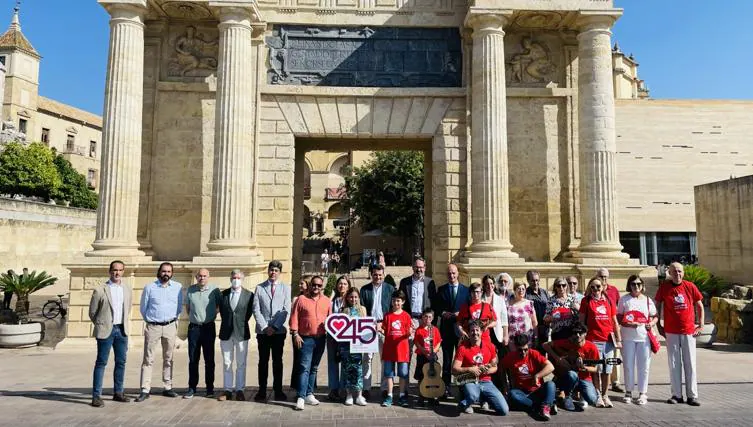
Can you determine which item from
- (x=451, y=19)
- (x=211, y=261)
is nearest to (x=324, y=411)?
(x=211, y=261)

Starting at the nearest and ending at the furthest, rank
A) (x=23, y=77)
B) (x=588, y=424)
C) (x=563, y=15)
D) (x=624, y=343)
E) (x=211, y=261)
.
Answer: (x=588, y=424), (x=624, y=343), (x=211, y=261), (x=563, y=15), (x=23, y=77)

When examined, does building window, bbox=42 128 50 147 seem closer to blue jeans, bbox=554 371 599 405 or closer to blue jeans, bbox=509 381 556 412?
blue jeans, bbox=509 381 556 412

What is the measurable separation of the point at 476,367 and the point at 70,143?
63.4m

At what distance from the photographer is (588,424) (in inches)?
218

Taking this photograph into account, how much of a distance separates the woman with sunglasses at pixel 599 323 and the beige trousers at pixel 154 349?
19.0ft

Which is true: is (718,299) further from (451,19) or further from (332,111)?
(332,111)

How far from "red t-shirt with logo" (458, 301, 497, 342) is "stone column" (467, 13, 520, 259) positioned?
Result: 4.63m

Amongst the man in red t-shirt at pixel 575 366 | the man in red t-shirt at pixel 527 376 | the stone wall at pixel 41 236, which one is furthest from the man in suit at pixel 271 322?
the stone wall at pixel 41 236

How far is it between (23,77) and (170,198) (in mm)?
56885

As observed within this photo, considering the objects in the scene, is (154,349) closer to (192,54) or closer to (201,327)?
(201,327)

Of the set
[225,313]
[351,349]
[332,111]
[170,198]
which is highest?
[332,111]

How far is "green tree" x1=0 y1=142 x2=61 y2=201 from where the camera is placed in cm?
3659

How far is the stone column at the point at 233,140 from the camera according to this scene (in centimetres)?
1070

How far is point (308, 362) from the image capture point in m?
6.18
